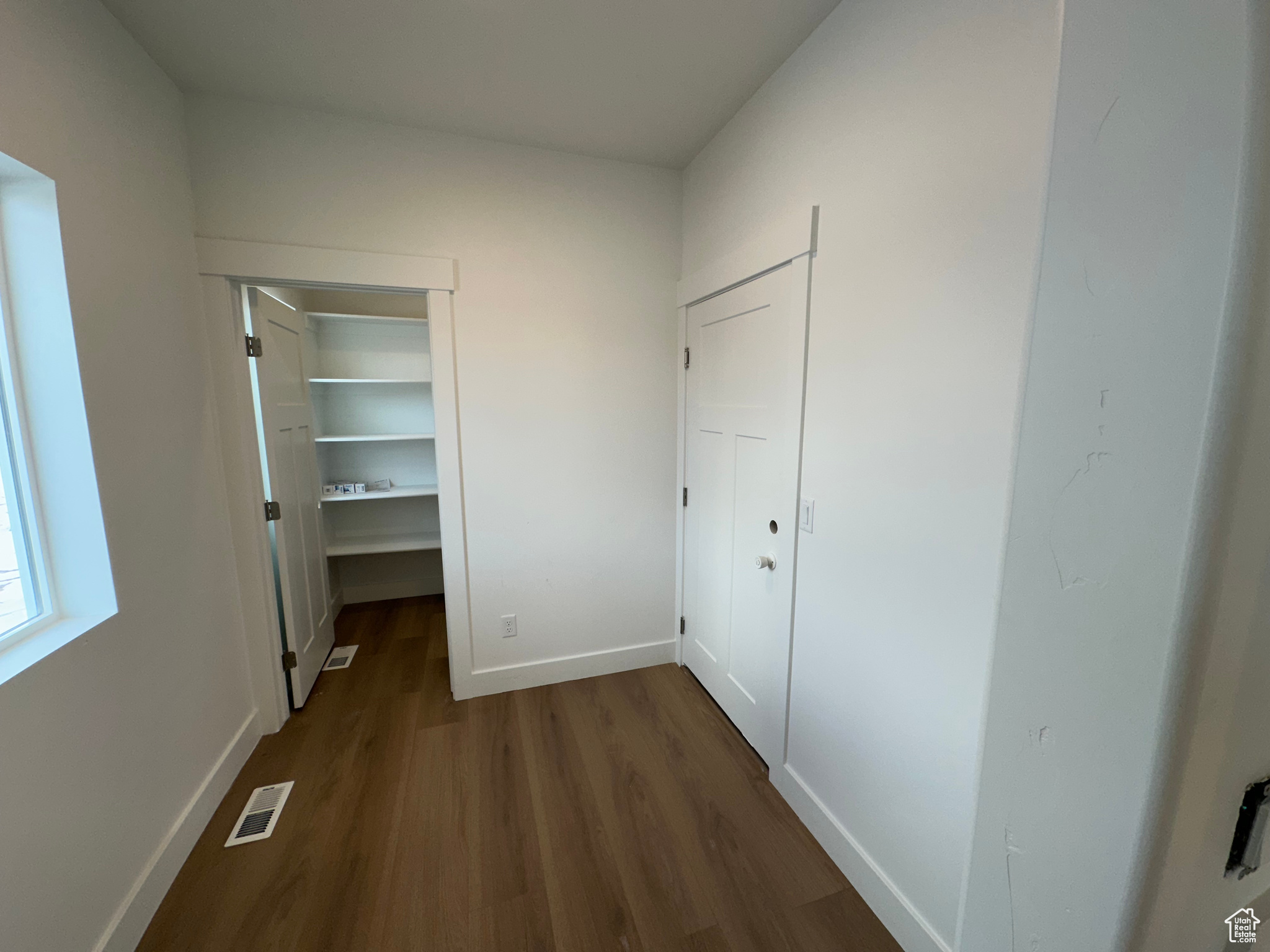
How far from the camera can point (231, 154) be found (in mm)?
1786

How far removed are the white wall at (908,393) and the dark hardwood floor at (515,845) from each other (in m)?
0.27

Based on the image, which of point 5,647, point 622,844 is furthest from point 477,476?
point 622,844

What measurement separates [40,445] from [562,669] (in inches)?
78.0

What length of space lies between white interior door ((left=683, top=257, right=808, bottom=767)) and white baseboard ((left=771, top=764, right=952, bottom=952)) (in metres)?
0.12

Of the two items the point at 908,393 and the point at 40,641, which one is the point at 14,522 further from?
the point at 908,393

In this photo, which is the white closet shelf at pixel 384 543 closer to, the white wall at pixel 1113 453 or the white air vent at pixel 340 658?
the white air vent at pixel 340 658

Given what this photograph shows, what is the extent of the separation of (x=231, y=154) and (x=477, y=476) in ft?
4.83

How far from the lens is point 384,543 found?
128 inches

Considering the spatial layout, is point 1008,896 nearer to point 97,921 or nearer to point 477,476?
point 97,921

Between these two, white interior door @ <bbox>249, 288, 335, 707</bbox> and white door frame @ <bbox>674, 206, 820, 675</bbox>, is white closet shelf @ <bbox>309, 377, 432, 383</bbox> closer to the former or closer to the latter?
white interior door @ <bbox>249, 288, 335, 707</bbox>

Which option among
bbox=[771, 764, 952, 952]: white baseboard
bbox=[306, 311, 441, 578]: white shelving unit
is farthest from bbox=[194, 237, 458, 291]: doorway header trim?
bbox=[771, 764, 952, 952]: white baseboard

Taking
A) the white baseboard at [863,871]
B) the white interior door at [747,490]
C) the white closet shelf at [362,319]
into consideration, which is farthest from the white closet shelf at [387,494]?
the white baseboard at [863,871]

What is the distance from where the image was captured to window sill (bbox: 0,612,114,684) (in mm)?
1039

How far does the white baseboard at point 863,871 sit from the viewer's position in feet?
4.02
